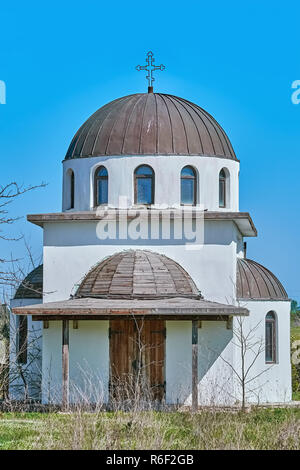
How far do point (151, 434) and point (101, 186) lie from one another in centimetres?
1112

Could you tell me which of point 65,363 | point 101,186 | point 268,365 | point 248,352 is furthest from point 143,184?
point 268,365

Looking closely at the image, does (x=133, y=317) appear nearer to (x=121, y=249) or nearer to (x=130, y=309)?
(x=130, y=309)

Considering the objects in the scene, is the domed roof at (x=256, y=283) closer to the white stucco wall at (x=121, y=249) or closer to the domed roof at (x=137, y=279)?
the white stucco wall at (x=121, y=249)

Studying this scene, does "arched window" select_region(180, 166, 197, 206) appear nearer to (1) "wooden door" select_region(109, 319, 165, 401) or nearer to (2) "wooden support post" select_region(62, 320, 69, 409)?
(1) "wooden door" select_region(109, 319, 165, 401)

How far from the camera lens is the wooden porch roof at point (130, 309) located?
2048 centimetres

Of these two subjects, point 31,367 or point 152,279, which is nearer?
point 152,279

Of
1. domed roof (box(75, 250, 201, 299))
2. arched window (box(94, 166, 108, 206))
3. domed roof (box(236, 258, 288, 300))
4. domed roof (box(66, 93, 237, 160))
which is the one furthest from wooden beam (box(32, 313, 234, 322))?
domed roof (box(66, 93, 237, 160))

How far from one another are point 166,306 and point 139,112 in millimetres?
6537

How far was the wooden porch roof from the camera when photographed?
20.5 metres

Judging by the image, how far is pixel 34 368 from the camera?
25297 millimetres

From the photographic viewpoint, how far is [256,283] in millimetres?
25594

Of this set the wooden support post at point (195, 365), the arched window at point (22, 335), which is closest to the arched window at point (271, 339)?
the wooden support post at point (195, 365)

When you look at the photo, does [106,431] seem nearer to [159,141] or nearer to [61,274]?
[61,274]
